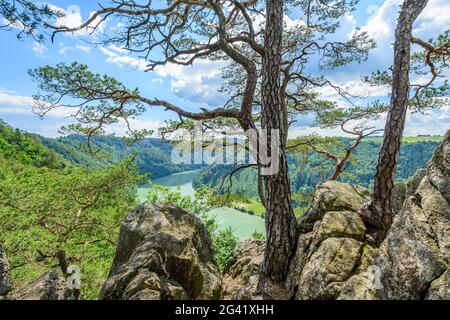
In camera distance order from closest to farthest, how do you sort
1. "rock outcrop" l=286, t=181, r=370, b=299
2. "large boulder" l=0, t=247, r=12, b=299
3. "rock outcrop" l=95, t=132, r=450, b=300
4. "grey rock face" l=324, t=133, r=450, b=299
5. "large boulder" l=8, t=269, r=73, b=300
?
"grey rock face" l=324, t=133, r=450, b=299
"rock outcrop" l=95, t=132, r=450, b=300
"rock outcrop" l=286, t=181, r=370, b=299
"large boulder" l=0, t=247, r=12, b=299
"large boulder" l=8, t=269, r=73, b=300

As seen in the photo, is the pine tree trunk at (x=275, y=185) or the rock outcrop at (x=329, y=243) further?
the pine tree trunk at (x=275, y=185)

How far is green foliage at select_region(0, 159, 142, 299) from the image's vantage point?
266 inches

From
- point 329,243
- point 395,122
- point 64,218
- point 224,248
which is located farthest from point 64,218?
point 395,122

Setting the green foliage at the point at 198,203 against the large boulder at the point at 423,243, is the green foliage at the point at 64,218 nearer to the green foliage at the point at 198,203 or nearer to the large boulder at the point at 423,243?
the green foliage at the point at 198,203

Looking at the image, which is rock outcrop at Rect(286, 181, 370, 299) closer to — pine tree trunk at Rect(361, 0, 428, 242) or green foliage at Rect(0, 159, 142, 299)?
pine tree trunk at Rect(361, 0, 428, 242)

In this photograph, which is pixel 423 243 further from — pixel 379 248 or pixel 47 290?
pixel 47 290

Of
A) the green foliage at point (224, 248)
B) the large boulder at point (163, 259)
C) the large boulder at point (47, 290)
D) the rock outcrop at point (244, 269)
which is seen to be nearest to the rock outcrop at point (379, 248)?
the rock outcrop at point (244, 269)

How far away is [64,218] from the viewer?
7746mm

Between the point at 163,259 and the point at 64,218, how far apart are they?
5.14 meters

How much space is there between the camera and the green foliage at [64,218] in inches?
266

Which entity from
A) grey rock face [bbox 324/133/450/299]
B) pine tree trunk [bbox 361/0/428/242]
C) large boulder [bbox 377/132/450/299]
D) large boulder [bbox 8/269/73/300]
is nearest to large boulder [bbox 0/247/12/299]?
large boulder [bbox 8/269/73/300]

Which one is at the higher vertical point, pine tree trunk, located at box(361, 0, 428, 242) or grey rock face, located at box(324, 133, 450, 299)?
pine tree trunk, located at box(361, 0, 428, 242)

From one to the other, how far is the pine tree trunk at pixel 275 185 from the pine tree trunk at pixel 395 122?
120 centimetres

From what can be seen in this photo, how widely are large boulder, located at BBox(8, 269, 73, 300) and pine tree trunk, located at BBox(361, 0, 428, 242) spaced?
4.60 m
